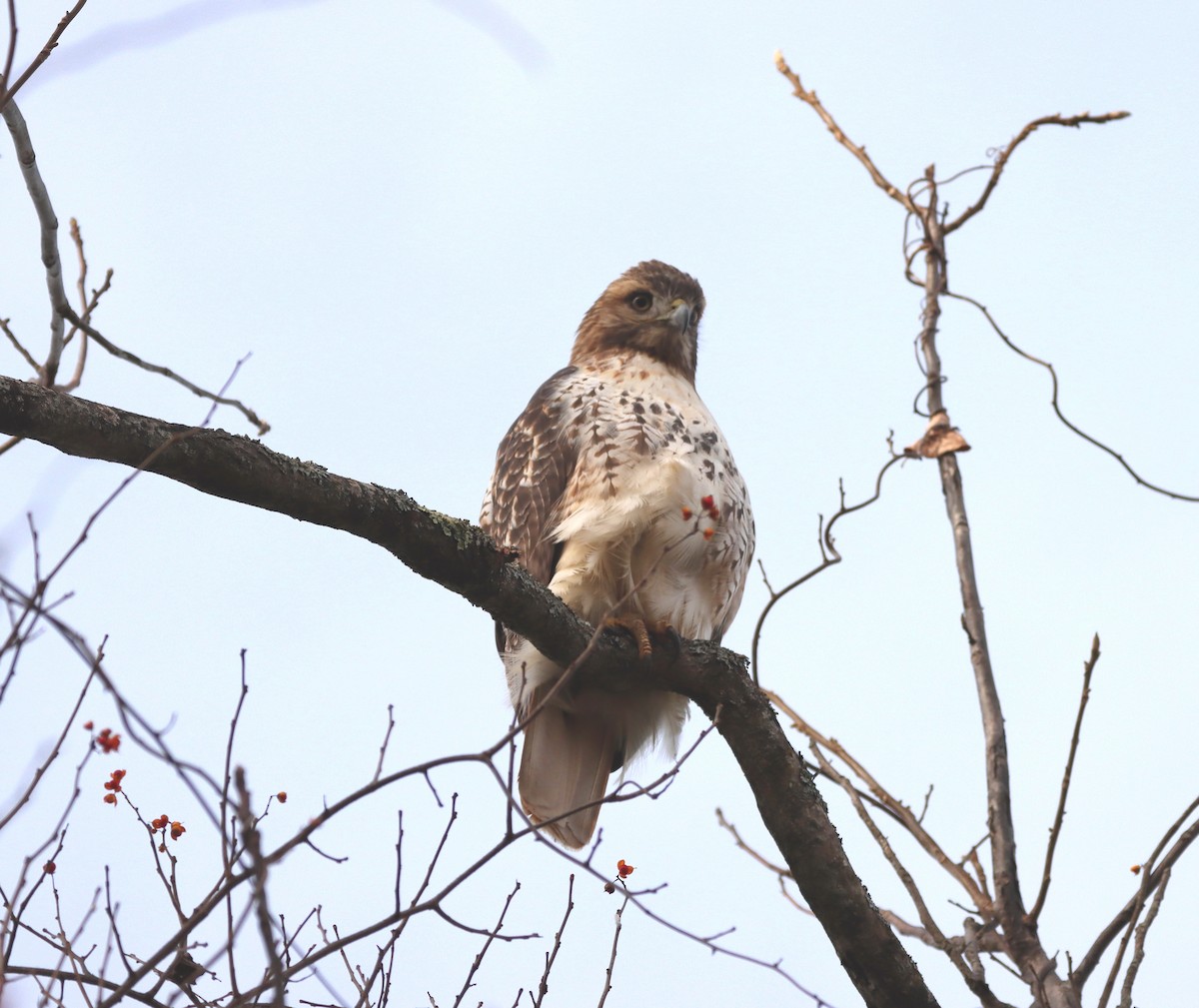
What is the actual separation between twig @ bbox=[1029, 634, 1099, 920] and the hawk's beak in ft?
8.02

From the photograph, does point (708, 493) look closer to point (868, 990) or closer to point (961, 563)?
point (961, 563)

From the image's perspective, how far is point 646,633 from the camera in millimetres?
4082

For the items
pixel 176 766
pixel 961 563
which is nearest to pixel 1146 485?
pixel 961 563

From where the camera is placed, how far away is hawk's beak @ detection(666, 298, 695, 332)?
5605 millimetres

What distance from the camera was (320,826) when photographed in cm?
223

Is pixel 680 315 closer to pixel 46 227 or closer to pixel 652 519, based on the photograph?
pixel 652 519

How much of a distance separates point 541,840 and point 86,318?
172 centimetres

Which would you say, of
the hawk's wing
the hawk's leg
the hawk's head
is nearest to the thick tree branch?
the hawk's leg

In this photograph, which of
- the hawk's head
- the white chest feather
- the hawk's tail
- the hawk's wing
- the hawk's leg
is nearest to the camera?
the hawk's leg

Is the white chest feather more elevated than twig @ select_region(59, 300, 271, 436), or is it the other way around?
the white chest feather

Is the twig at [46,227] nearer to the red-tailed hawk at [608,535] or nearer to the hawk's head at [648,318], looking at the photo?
the red-tailed hawk at [608,535]

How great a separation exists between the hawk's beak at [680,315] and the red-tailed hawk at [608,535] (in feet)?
1.55

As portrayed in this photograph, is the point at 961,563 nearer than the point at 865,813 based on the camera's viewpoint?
No

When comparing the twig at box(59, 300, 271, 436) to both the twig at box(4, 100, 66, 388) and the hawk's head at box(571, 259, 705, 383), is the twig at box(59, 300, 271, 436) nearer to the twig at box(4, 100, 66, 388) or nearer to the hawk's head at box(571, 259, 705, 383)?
the twig at box(4, 100, 66, 388)
